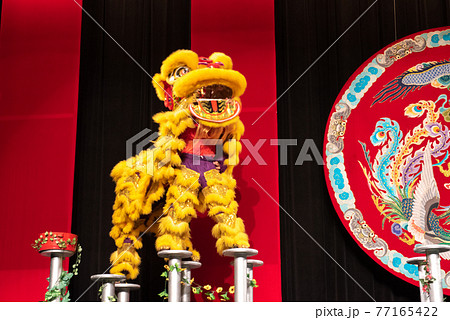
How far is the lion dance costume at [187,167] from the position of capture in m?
2.97

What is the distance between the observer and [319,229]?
347cm

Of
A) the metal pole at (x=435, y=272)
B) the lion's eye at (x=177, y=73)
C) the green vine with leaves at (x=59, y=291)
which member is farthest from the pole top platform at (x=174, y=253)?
the metal pole at (x=435, y=272)

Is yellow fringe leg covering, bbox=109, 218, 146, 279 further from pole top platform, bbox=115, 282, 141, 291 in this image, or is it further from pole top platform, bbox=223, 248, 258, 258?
pole top platform, bbox=223, 248, 258, 258

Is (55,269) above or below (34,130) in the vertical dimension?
below

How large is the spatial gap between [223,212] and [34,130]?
1281 mm

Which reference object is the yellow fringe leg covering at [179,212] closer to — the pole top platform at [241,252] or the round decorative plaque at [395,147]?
the pole top platform at [241,252]

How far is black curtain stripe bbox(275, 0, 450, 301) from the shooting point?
3398mm

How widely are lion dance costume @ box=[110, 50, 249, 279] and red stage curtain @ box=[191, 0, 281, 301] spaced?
1.38 feet

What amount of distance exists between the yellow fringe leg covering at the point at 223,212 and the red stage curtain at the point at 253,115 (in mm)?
467

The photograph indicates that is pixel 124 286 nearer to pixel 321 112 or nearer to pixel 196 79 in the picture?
pixel 196 79

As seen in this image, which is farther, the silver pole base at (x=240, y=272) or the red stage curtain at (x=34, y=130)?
the red stage curtain at (x=34, y=130)

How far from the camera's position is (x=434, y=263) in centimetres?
268

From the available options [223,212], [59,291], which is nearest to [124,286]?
[59,291]
